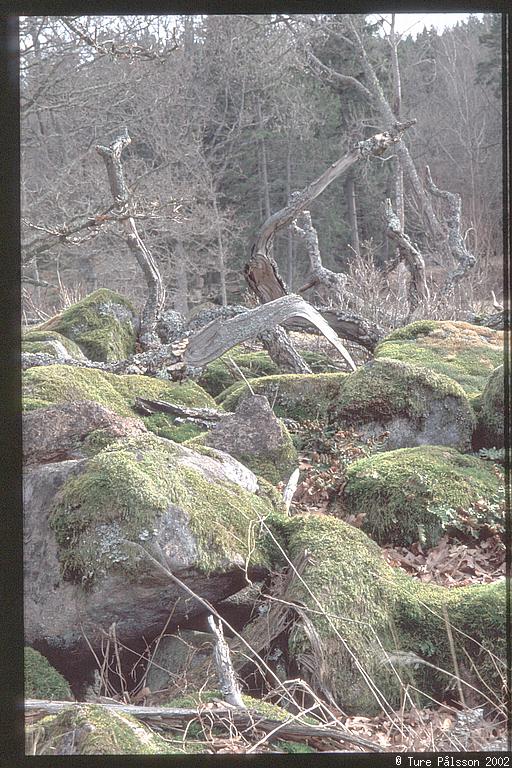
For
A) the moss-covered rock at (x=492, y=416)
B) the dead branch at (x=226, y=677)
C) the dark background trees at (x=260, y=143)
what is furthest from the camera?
the dark background trees at (x=260, y=143)

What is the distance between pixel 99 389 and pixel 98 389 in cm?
1

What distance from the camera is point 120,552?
10.1 ft

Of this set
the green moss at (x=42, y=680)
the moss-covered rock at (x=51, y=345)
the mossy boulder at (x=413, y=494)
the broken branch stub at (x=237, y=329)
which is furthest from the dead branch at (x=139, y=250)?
the green moss at (x=42, y=680)

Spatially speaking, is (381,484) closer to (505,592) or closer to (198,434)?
(505,592)

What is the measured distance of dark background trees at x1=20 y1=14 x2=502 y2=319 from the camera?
15578 mm

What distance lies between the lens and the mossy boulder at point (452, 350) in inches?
249

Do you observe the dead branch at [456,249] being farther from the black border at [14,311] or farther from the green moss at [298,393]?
the black border at [14,311]

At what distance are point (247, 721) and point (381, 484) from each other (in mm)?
1908

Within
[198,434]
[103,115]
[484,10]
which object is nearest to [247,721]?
[484,10]

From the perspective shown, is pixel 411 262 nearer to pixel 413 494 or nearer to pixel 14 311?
pixel 413 494

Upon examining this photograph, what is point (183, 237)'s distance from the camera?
19391 mm

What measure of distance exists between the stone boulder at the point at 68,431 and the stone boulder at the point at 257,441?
76 centimetres

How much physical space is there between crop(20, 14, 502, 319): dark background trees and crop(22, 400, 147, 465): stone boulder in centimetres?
903

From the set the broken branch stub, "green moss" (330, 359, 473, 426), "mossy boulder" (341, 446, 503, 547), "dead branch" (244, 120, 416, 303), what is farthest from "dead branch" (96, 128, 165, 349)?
"mossy boulder" (341, 446, 503, 547)
